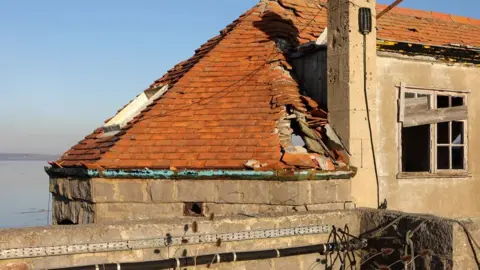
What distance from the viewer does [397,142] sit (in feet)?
28.6

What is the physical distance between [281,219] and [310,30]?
571 centimetres

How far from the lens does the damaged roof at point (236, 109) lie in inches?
311

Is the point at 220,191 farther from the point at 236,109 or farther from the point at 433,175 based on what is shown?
the point at 433,175

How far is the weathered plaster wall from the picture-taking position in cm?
860

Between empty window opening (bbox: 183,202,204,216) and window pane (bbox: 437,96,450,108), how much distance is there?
493 centimetres

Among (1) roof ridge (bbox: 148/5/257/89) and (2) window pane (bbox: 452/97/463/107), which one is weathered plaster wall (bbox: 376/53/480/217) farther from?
(1) roof ridge (bbox: 148/5/257/89)

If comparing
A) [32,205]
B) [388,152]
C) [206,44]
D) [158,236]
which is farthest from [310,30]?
[32,205]

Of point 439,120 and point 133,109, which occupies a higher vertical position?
point 133,109

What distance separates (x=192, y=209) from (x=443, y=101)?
5212mm

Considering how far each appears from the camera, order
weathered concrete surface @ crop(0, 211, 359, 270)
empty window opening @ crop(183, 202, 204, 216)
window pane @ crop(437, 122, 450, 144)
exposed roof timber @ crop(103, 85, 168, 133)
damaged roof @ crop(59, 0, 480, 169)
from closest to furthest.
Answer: weathered concrete surface @ crop(0, 211, 359, 270) < empty window opening @ crop(183, 202, 204, 216) < damaged roof @ crop(59, 0, 480, 169) < exposed roof timber @ crop(103, 85, 168, 133) < window pane @ crop(437, 122, 450, 144)

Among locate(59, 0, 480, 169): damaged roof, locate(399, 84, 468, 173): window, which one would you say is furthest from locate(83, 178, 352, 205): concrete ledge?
locate(399, 84, 468, 173): window

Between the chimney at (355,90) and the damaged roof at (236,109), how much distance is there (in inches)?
11.0

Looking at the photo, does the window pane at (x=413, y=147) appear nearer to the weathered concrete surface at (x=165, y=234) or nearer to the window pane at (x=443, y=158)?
the window pane at (x=443, y=158)

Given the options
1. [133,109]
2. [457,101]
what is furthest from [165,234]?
[457,101]
